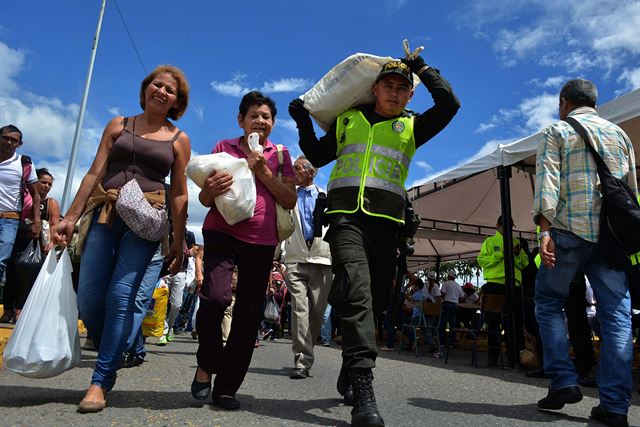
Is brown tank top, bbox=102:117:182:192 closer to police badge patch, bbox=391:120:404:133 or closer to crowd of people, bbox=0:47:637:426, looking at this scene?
crowd of people, bbox=0:47:637:426

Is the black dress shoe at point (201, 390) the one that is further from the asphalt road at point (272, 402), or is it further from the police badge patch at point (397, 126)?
the police badge patch at point (397, 126)

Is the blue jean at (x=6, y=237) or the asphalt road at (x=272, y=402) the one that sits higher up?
the blue jean at (x=6, y=237)

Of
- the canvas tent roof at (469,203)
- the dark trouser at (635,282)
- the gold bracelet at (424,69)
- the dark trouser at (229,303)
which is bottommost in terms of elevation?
the dark trouser at (229,303)

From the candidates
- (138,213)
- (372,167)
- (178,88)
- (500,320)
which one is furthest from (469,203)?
(138,213)

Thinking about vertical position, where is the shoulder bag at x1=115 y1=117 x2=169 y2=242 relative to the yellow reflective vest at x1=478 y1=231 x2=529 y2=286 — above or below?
below

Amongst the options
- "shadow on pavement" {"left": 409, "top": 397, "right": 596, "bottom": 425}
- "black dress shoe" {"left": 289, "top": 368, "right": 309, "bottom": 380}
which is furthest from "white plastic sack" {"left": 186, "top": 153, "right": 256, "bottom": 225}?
"black dress shoe" {"left": 289, "top": 368, "right": 309, "bottom": 380}

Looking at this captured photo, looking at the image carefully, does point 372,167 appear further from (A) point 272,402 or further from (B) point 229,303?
(A) point 272,402

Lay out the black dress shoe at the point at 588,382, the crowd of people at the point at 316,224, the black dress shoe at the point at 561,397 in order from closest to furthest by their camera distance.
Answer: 1. the crowd of people at the point at 316,224
2. the black dress shoe at the point at 561,397
3. the black dress shoe at the point at 588,382

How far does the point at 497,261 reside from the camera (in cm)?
711

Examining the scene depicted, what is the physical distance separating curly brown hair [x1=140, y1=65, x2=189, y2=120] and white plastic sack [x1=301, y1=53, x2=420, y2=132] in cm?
76

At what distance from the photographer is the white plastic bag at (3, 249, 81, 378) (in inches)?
99.0

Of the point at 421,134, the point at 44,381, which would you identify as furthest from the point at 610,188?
the point at 44,381

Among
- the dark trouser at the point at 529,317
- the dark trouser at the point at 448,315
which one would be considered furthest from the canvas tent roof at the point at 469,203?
the dark trouser at the point at 448,315

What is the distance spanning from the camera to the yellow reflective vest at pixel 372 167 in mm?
2861
